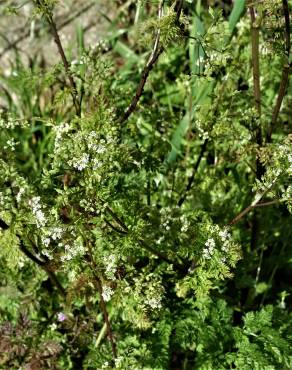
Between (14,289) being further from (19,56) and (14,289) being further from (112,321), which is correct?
(19,56)

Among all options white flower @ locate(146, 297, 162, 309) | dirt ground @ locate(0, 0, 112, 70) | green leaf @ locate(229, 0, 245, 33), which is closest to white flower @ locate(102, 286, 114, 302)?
white flower @ locate(146, 297, 162, 309)

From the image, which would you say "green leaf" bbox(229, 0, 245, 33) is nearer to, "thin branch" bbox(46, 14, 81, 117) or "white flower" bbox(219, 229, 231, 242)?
"thin branch" bbox(46, 14, 81, 117)

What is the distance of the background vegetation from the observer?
2.46m

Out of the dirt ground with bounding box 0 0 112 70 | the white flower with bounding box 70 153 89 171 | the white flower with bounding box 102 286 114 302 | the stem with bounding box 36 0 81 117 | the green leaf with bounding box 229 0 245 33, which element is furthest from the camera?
the dirt ground with bounding box 0 0 112 70

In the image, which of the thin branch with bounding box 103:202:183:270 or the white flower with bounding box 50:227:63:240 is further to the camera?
the thin branch with bounding box 103:202:183:270

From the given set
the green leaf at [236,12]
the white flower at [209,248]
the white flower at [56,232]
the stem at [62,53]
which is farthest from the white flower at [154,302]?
the green leaf at [236,12]

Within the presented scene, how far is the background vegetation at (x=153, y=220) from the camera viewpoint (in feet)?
8.08

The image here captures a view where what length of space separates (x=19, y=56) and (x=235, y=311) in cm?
278

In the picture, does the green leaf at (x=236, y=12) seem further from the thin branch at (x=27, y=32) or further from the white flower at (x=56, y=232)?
Result: the thin branch at (x=27, y=32)

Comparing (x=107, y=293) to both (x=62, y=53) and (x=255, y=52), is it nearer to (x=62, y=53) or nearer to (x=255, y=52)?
(x=62, y=53)

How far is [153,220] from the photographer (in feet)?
9.97

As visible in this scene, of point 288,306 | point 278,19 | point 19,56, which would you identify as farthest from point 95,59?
point 19,56

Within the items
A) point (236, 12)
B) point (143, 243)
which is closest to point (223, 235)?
point (143, 243)

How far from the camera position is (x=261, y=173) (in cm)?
303
